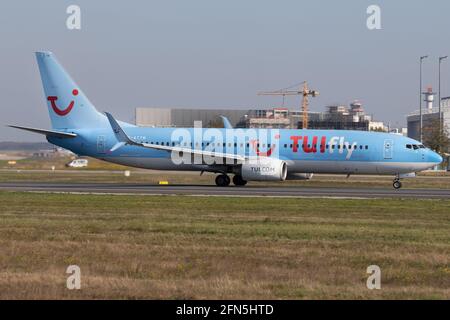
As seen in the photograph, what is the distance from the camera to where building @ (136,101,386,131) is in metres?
158

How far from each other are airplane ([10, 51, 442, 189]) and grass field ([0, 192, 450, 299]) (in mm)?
17074

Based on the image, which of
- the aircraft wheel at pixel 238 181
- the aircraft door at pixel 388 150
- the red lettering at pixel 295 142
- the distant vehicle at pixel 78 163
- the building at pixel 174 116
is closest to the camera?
the aircraft door at pixel 388 150

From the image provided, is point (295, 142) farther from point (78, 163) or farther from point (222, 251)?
point (78, 163)

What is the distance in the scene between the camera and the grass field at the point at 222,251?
13.4 m

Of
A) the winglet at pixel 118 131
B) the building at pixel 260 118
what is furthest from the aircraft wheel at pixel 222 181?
the building at pixel 260 118

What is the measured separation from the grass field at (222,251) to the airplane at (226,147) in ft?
56.0

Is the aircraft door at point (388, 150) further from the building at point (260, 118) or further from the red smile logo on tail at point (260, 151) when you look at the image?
the building at point (260, 118)

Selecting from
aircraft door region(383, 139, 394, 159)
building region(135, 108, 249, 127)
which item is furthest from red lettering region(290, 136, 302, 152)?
building region(135, 108, 249, 127)

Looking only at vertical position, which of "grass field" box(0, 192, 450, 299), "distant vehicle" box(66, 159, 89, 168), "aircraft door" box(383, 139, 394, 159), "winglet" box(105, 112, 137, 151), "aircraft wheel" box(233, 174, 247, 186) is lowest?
"distant vehicle" box(66, 159, 89, 168)

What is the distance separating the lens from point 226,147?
48.9 m

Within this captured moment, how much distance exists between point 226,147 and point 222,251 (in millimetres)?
31396

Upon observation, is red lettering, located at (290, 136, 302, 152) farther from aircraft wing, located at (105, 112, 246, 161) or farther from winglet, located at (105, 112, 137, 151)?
winglet, located at (105, 112, 137, 151)

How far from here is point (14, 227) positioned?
22.0 meters
